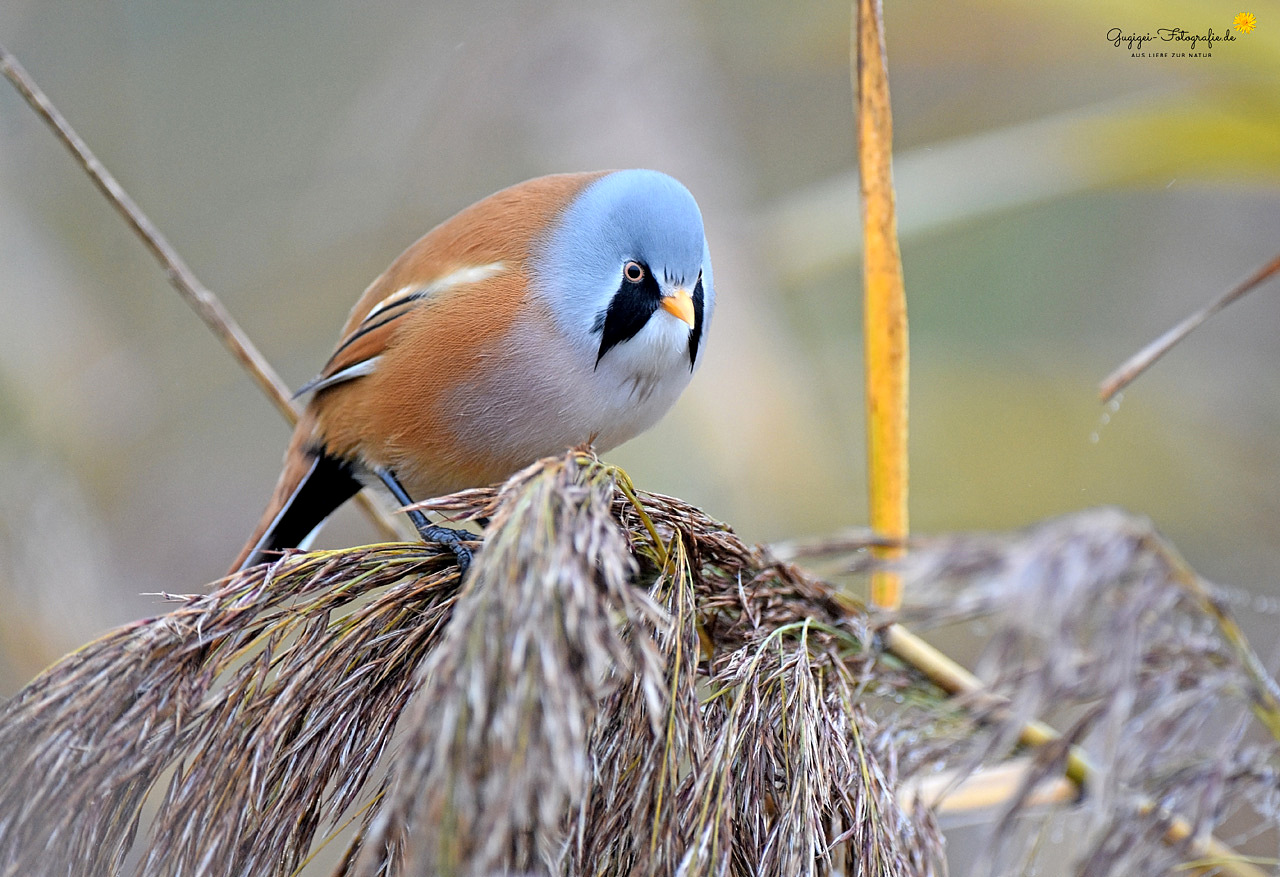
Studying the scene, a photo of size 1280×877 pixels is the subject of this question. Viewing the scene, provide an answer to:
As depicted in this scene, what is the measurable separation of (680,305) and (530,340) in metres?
0.34

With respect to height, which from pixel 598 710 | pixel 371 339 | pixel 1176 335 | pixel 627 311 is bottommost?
pixel 1176 335

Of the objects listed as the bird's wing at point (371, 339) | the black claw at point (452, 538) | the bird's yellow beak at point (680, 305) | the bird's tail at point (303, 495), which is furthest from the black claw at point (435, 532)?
the bird's yellow beak at point (680, 305)

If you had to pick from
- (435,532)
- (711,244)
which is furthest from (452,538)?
(711,244)

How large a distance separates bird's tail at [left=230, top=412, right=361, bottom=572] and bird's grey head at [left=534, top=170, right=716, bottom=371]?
2.43ft

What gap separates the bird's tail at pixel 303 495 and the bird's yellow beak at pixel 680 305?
925 millimetres

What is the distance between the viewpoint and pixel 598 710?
138cm

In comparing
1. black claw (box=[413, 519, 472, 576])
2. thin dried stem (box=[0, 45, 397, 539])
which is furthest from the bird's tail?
thin dried stem (box=[0, 45, 397, 539])

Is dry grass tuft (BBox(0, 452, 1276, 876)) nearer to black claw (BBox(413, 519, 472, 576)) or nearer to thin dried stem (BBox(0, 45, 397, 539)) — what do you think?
black claw (BBox(413, 519, 472, 576))

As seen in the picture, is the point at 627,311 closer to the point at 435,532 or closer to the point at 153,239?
the point at 435,532

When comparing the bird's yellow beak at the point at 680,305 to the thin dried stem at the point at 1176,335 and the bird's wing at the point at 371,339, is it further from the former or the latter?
the thin dried stem at the point at 1176,335

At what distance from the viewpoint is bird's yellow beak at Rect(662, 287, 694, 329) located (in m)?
2.35

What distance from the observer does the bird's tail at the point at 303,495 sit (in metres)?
2.72

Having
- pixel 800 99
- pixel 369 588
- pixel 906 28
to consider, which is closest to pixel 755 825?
pixel 369 588

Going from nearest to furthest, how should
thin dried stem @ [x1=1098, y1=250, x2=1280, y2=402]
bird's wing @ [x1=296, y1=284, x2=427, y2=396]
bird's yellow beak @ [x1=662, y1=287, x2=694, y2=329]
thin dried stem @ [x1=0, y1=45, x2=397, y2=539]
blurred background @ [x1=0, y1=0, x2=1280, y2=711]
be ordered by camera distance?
thin dried stem @ [x1=1098, y1=250, x2=1280, y2=402] → thin dried stem @ [x1=0, y1=45, x2=397, y2=539] → bird's yellow beak @ [x1=662, y1=287, x2=694, y2=329] → bird's wing @ [x1=296, y1=284, x2=427, y2=396] → blurred background @ [x1=0, y1=0, x2=1280, y2=711]
